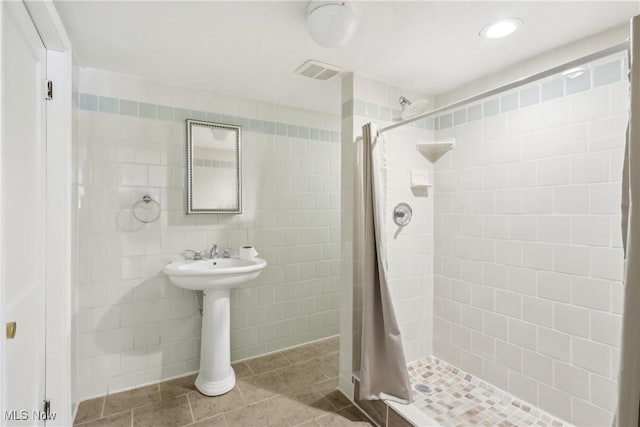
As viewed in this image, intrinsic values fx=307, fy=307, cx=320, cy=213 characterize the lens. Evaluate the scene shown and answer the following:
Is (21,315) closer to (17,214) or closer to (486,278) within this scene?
(17,214)

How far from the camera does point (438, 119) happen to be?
2523mm

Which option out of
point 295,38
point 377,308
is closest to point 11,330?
point 377,308

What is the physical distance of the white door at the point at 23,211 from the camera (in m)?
1.11

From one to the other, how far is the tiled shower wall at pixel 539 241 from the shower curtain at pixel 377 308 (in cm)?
79

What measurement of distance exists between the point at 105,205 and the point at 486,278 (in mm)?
2712

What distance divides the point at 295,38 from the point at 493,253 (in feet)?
6.22

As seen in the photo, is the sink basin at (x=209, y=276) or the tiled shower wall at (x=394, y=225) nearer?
the sink basin at (x=209, y=276)

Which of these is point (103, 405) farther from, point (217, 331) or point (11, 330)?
point (11, 330)

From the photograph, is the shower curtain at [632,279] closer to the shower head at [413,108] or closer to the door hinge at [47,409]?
the shower head at [413,108]

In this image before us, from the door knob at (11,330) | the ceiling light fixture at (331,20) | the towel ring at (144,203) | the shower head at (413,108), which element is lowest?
the door knob at (11,330)

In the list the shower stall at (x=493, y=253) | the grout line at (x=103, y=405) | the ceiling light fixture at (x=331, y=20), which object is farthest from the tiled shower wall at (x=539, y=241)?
the grout line at (x=103, y=405)

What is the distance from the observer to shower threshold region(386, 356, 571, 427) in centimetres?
179

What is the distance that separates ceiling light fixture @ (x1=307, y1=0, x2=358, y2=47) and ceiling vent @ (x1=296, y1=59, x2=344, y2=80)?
55 cm

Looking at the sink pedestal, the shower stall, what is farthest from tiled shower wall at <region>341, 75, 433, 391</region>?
the sink pedestal
